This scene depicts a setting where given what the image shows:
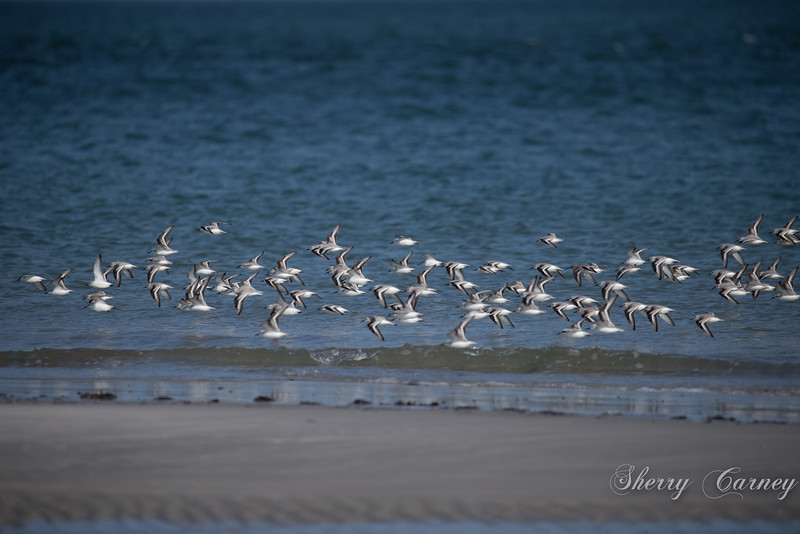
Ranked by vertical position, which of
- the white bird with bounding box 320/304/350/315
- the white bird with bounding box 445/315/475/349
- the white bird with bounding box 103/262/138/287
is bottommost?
the white bird with bounding box 103/262/138/287

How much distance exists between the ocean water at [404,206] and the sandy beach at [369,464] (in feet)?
3.05

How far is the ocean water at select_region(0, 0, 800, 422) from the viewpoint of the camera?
45.8ft

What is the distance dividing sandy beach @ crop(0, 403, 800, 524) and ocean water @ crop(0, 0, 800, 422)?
36.6 inches

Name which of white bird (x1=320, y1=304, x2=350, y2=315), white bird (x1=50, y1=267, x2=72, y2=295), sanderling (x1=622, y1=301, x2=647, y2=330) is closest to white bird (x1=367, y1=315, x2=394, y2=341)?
white bird (x1=320, y1=304, x2=350, y2=315)

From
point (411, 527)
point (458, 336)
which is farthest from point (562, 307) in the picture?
point (411, 527)

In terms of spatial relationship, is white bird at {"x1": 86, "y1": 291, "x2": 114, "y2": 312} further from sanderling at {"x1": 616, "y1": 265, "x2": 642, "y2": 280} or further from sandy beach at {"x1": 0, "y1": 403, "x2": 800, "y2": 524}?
sanderling at {"x1": 616, "y1": 265, "x2": 642, "y2": 280}

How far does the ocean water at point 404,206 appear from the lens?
14.0m

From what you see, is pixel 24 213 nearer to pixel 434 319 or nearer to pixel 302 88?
pixel 434 319

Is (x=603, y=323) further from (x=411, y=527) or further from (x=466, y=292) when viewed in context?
(x=411, y=527)

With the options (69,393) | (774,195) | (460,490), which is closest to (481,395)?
(460,490)

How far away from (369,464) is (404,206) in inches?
688

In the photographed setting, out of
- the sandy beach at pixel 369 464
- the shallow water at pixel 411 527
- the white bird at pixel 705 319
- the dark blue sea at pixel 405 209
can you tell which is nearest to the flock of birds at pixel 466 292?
the white bird at pixel 705 319

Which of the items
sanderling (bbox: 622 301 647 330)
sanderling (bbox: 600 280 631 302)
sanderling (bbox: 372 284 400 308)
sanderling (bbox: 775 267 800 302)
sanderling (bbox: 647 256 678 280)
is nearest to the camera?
sanderling (bbox: 622 301 647 330)

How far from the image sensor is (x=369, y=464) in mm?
9977
